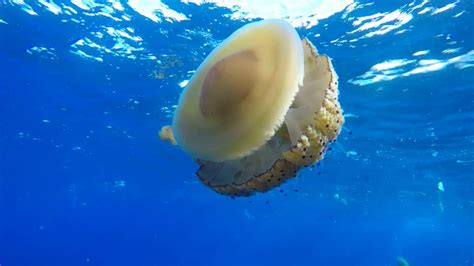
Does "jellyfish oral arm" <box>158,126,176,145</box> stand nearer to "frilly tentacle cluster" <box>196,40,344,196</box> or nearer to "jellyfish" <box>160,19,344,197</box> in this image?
"jellyfish" <box>160,19,344,197</box>

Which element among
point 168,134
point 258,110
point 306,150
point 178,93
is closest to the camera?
point 258,110

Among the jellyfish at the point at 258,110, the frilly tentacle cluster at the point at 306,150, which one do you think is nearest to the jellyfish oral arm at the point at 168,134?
the jellyfish at the point at 258,110

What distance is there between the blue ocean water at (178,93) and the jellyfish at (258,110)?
0.38 meters

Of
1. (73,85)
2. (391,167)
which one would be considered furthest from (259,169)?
(391,167)

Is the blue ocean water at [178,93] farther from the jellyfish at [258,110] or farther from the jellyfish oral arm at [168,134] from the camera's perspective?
the jellyfish oral arm at [168,134]

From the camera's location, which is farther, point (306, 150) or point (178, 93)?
point (178, 93)

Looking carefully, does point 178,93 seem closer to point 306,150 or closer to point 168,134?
point 168,134

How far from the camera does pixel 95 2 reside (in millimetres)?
10805

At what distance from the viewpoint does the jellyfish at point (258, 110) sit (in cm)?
198

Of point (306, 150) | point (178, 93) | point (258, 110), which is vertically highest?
point (258, 110)

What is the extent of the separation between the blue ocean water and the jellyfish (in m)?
0.38

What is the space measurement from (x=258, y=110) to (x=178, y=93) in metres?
14.7

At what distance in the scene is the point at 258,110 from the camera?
1978 mm

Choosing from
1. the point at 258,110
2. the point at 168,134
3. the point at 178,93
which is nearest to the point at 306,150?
the point at 258,110
